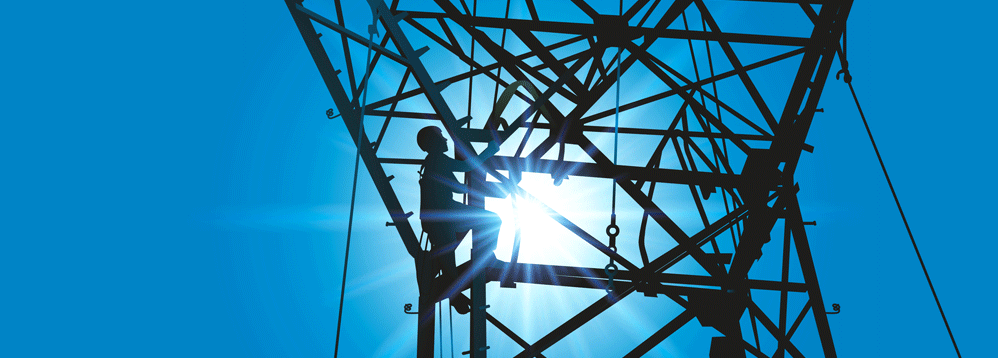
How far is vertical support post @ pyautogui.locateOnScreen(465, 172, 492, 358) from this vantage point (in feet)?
22.6

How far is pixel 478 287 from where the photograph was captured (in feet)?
23.3

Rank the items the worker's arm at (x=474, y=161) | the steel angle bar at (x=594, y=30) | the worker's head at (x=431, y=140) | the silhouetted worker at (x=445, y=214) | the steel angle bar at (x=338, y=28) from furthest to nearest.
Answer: the worker's arm at (x=474, y=161) < the steel angle bar at (x=594, y=30) < the worker's head at (x=431, y=140) < the silhouetted worker at (x=445, y=214) < the steel angle bar at (x=338, y=28)

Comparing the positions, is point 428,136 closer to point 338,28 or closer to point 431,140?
point 431,140

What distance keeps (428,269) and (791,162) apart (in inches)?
170

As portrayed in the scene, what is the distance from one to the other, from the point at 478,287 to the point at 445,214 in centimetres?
90

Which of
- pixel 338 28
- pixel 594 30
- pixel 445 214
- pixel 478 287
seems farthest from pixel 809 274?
pixel 338 28

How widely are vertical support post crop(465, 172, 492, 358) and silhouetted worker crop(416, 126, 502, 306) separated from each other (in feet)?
0.05

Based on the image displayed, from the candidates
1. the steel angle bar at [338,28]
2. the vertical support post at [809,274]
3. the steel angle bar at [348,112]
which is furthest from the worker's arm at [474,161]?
the vertical support post at [809,274]

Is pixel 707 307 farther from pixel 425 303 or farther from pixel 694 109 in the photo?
pixel 425 303

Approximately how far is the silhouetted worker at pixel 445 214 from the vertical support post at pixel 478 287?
0.6 inches

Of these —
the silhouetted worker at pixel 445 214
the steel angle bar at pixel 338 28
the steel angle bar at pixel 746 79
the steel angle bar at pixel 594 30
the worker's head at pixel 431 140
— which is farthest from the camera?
the steel angle bar at pixel 746 79

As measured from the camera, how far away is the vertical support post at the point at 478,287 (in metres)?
6.90

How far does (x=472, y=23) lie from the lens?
7.32m

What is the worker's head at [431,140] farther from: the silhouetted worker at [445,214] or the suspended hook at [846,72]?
the suspended hook at [846,72]
